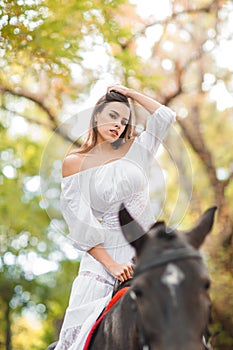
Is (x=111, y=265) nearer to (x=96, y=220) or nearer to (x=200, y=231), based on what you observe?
(x=96, y=220)

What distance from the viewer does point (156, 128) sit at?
4.73 m

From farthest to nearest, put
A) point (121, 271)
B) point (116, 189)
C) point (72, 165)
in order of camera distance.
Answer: point (72, 165)
point (116, 189)
point (121, 271)

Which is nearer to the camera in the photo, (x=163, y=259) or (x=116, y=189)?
(x=163, y=259)

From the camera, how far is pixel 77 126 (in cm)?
567

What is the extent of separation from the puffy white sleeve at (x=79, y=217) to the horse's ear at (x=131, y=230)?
108 cm

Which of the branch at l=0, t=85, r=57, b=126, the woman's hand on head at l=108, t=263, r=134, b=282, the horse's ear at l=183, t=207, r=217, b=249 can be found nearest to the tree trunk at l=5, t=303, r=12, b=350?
the branch at l=0, t=85, r=57, b=126

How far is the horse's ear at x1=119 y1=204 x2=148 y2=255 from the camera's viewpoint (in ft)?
11.0

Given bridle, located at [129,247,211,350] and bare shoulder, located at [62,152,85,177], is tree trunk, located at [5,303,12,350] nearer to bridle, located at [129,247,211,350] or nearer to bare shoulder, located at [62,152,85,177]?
bare shoulder, located at [62,152,85,177]

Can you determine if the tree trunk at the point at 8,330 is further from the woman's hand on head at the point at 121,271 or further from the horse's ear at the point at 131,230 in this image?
the horse's ear at the point at 131,230

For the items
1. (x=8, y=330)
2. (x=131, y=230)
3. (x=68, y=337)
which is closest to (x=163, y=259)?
(x=131, y=230)

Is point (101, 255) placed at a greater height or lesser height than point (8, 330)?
greater

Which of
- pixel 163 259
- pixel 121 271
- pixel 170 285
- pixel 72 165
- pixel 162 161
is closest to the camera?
pixel 170 285

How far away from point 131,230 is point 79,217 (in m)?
1.12

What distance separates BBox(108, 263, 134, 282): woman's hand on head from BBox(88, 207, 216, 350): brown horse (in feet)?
2.45
